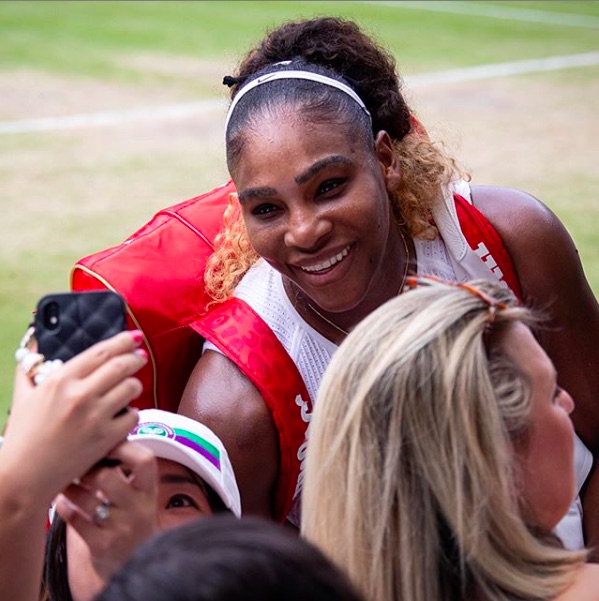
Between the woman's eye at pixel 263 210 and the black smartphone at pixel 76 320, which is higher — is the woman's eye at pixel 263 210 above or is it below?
below

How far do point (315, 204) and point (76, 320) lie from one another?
119 centimetres

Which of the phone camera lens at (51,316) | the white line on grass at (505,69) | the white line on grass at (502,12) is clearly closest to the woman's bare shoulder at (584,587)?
the phone camera lens at (51,316)

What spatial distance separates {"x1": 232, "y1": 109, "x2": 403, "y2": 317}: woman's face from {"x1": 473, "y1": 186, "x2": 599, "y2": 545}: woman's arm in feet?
1.27

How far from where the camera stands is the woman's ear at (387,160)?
121 inches

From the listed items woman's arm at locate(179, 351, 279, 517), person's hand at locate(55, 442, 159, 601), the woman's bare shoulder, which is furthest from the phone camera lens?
woman's arm at locate(179, 351, 279, 517)

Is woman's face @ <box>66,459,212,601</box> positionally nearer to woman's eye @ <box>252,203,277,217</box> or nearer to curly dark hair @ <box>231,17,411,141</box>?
woman's eye @ <box>252,203,277,217</box>

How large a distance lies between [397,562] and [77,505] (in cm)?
51

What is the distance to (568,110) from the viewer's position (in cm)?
941

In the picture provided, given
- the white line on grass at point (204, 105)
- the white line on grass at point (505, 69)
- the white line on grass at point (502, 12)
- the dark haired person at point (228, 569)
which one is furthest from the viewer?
the white line on grass at point (502, 12)

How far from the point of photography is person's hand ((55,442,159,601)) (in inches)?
67.4

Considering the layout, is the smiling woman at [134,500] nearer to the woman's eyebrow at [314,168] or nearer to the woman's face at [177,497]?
the woman's face at [177,497]

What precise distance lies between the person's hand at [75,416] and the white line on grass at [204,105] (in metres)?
7.61

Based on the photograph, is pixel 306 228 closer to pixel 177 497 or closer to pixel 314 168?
pixel 314 168

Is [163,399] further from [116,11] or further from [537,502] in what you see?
[116,11]
